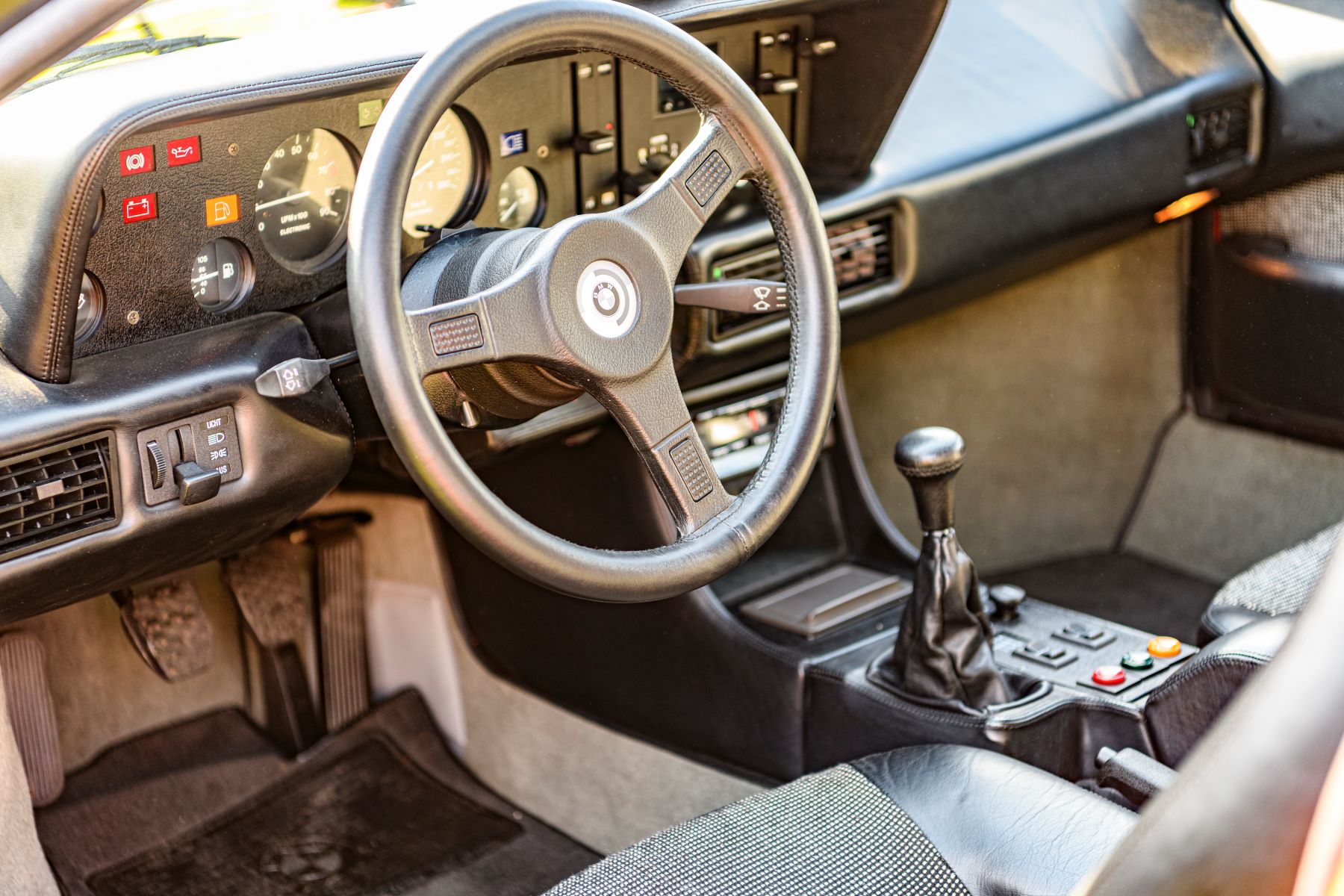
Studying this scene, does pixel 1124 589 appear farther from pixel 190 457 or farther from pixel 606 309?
pixel 190 457

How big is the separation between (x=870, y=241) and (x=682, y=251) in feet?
2.55

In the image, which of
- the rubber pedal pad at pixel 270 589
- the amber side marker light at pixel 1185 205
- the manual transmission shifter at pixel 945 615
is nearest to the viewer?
the manual transmission shifter at pixel 945 615

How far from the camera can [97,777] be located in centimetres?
213

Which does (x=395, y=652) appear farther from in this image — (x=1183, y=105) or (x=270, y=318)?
(x=1183, y=105)

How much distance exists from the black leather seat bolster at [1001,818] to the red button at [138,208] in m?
0.88

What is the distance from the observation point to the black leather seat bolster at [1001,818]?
4.05ft

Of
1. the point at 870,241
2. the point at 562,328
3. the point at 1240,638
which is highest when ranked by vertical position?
the point at 562,328

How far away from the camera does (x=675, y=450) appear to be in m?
1.37

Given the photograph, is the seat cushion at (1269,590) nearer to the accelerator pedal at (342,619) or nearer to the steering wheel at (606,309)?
the steering wheel at (606,309)

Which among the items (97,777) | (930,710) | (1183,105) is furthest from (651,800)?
(1183,105)

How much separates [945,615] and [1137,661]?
10.3 inches

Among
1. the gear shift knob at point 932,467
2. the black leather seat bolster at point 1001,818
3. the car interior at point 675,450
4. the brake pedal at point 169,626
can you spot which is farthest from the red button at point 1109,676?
the brake pedal at point 169,626

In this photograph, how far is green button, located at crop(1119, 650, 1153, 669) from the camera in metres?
1.78

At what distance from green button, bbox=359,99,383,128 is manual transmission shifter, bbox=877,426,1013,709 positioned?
0.71 m
